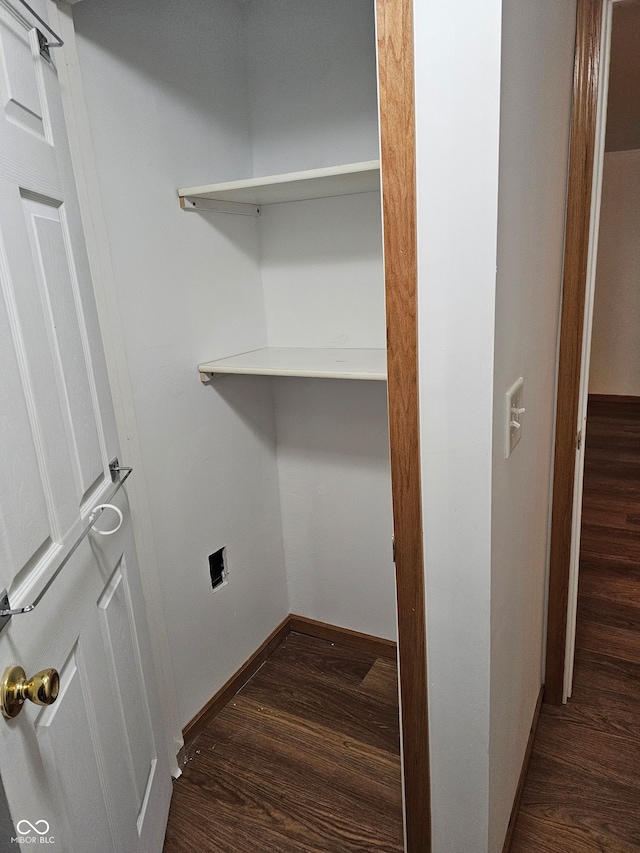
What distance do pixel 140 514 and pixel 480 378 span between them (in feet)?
3.52

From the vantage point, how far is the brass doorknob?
0.84m

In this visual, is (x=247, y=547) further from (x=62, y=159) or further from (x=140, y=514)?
(x=62, y=159)

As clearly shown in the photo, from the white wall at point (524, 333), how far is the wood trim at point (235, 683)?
985 millimetres

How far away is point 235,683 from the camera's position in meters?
2.12

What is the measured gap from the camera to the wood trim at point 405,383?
948 millimetres

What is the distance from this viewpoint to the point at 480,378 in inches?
39.5

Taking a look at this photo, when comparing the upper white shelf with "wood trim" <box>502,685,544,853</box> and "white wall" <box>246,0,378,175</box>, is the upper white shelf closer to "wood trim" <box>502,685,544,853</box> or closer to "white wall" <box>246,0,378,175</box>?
"white wall" <box>246,0,378,175</box>

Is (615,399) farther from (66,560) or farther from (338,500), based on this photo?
(66,560)

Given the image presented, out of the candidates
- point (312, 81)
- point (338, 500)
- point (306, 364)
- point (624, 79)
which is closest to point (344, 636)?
point (338, 500)

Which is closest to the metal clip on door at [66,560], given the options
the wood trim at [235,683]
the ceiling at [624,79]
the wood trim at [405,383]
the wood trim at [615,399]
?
the wood trim at [405,383]

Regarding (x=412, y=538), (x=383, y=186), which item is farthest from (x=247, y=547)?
(x=383, y=186)

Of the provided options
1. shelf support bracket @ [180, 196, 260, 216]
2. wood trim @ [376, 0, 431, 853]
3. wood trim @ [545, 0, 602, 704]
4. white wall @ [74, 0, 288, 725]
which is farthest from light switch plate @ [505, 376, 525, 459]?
shelf support bracket @ [180, 196, 260, 216]

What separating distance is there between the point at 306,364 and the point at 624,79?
2.92 m

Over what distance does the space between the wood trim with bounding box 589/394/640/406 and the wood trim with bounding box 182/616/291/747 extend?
437cm
